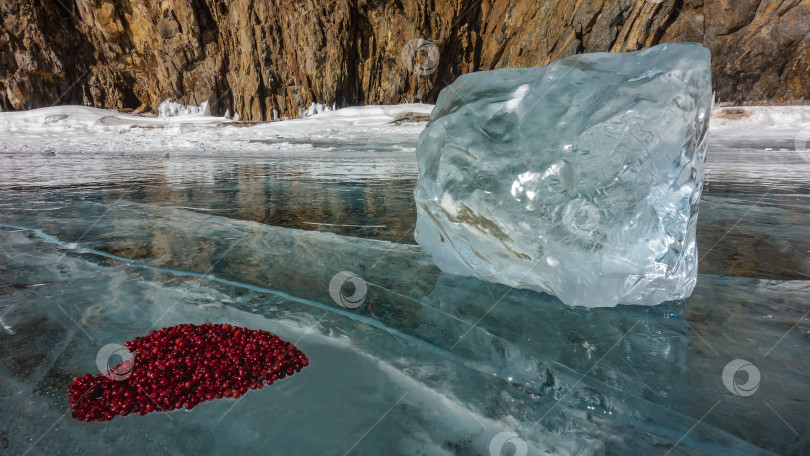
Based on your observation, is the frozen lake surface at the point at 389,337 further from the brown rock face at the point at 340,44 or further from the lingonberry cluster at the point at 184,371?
the brown rock face at the point at 340,44

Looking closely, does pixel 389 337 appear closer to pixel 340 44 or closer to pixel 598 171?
pixel 598 171

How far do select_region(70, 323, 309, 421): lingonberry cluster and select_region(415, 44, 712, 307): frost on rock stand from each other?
1.28m

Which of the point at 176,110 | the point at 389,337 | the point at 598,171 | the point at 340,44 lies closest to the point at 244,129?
the point at 340,44

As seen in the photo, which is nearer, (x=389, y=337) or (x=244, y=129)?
(x=389, y=337)

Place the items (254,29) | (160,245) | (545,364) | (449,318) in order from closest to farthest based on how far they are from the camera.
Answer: (545,364) < (449,318) < (160,245) < (254,29)

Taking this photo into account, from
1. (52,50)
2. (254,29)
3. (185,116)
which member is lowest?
(185,116)

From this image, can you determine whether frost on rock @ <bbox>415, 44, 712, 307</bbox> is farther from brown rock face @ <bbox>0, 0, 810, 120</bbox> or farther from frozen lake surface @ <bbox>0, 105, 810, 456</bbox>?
brown rock face @ <bbox>0, 0, 810, 120</bbox>

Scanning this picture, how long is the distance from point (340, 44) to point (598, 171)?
16970mm

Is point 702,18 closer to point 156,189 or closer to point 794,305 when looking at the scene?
point 794,305

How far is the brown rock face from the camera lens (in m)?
14.1

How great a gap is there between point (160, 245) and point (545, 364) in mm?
2834

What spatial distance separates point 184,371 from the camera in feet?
4.66

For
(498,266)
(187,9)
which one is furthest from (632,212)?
(187,9)

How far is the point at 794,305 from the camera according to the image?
1949 millimetres
